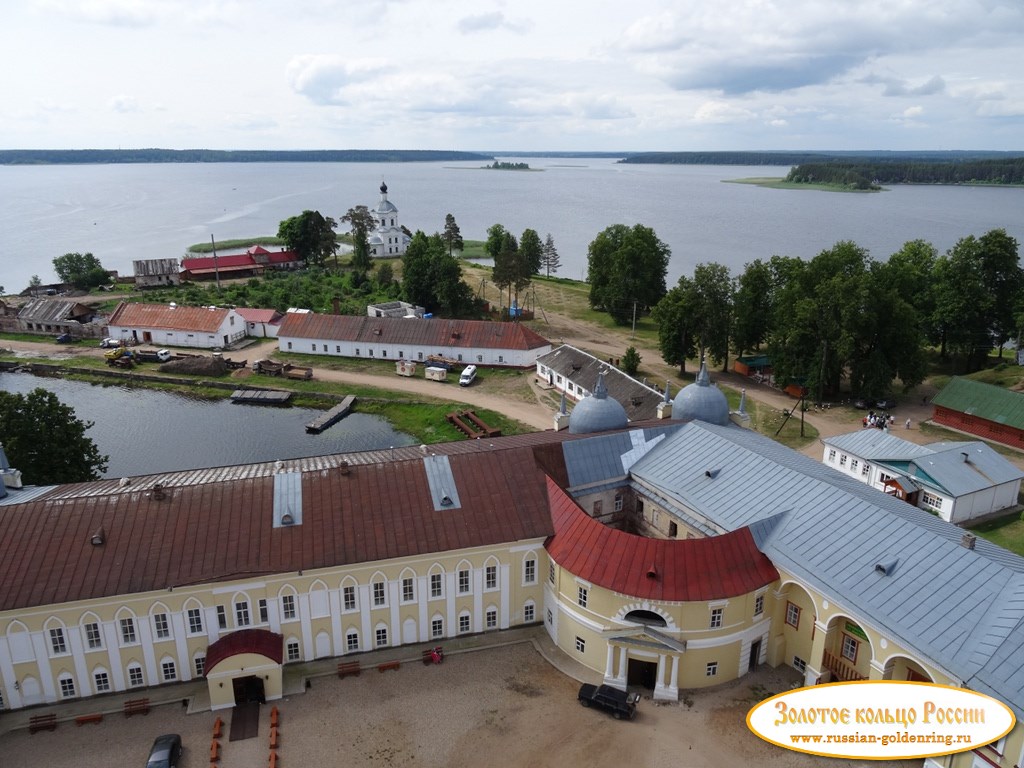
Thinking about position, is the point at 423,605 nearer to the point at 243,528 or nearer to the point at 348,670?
the point at 348,670

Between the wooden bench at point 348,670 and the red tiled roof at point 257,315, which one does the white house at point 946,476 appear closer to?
the wooden bench at point 348,670

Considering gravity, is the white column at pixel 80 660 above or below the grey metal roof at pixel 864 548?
below

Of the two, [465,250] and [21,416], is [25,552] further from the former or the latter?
[465,250]

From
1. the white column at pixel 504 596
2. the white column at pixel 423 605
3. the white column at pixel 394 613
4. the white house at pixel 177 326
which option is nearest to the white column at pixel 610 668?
the white column at pixel 504 596

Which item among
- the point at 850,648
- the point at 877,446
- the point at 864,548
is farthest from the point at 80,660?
the point at 877,446

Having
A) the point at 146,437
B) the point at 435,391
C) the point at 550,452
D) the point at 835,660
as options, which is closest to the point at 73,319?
the point at 146,437

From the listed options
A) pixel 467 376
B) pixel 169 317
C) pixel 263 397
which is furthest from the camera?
pixel 169 317

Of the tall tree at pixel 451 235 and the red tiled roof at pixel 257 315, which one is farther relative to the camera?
the tall tree at pixel 451 235
